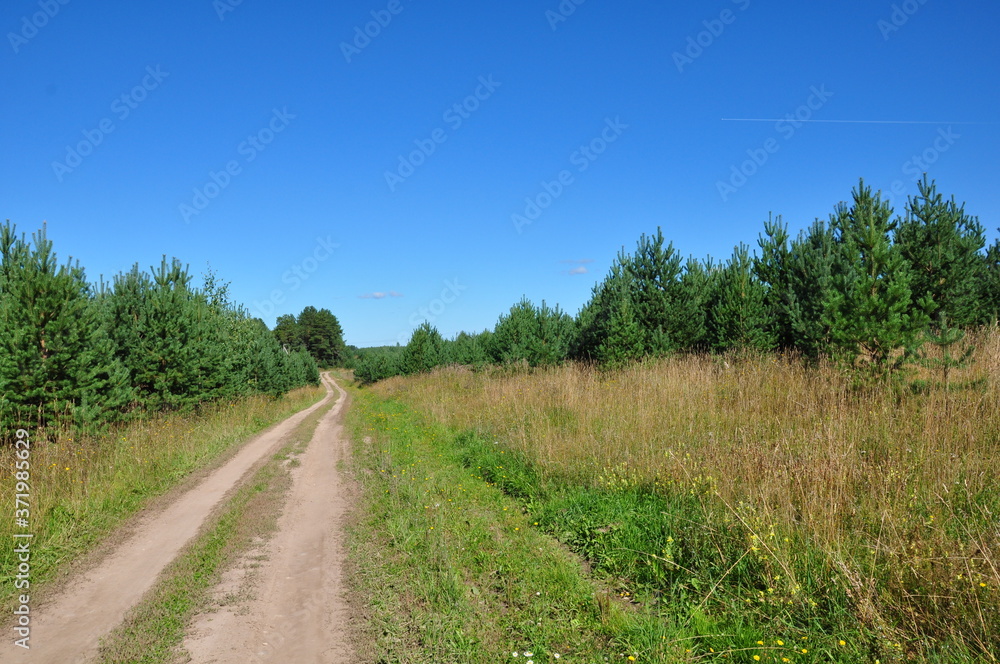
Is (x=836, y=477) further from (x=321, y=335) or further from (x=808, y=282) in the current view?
(x=321, y=335)

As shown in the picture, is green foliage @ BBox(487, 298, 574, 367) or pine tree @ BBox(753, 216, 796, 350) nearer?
pine tree @ BBox(753, 216, 796, 350)

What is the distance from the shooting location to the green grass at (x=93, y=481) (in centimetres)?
520

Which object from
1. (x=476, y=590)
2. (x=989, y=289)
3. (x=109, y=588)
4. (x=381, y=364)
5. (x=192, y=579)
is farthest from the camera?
(x=381, y=364)

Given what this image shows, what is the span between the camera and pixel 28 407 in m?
9.15

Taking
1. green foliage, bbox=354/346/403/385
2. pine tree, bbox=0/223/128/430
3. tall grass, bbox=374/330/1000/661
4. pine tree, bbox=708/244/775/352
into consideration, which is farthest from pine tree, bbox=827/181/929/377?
green foliage, bbox=354/346/403/385

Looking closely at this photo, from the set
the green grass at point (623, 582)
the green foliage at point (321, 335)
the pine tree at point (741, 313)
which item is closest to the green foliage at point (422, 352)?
the pine tree at point (741, 313)

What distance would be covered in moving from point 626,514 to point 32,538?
647 centimetres

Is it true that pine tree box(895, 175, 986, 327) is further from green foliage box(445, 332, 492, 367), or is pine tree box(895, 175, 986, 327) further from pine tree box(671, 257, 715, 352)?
green foliage box(445, 332, 492, 367)

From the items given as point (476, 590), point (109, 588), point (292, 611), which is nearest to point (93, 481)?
point (109, 588)

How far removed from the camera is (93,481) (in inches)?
288

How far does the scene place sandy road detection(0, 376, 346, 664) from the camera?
3512 millimetres

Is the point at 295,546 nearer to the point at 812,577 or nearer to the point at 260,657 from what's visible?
the point at 260,657

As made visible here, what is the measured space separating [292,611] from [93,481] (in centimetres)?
542

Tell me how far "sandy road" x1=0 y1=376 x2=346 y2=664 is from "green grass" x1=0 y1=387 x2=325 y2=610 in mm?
354
